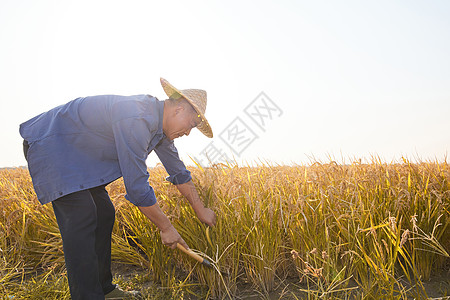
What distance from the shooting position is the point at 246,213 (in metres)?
2.19

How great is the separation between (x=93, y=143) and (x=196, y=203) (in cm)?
77

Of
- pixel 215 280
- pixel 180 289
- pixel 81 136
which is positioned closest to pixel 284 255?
pixel 215 280

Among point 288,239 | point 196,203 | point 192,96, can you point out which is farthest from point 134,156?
point 288,239

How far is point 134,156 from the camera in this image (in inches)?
64.4

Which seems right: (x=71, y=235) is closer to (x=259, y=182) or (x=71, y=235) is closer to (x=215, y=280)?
(x=215, y=280)

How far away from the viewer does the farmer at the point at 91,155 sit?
5.49 ft

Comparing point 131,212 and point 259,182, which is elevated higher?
point 131,212

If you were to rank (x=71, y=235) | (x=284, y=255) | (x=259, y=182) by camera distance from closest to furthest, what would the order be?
(x=71, y=235), (x=284, y=255), (x=259, y=182)

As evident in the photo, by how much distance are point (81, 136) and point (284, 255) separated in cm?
158

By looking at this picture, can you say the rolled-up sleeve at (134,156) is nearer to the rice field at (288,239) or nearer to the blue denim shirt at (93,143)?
the blue denim shirt at (93,143)

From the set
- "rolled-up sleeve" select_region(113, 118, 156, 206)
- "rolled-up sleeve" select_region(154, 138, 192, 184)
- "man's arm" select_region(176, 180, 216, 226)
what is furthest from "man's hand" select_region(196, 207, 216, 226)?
"rolled-up sleeve" select_region(113, 118, 156, 206)

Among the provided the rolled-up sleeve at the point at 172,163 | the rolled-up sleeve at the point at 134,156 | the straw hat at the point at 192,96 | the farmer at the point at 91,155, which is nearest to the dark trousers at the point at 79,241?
the farmer at the point at 91,155

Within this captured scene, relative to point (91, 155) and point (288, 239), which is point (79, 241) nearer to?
point (91, 155)

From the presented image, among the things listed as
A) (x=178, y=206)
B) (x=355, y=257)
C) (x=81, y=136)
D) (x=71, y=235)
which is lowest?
(x=355, y=257)
